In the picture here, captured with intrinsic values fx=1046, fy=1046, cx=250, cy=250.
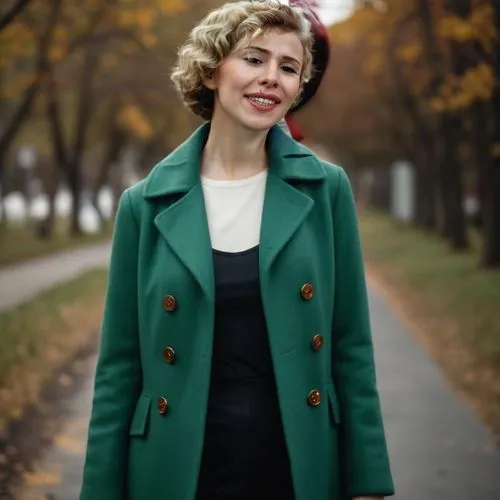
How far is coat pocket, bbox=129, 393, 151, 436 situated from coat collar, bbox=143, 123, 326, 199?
499mm

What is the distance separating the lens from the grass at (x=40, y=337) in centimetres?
786

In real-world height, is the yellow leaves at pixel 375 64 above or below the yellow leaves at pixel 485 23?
above

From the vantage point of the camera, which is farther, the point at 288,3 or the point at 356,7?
the point at 356,7

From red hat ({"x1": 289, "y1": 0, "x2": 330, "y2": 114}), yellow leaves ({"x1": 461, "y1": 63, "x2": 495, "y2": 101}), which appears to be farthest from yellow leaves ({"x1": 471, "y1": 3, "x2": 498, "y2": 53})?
red hat ({"x1": 289, "y1": 0, "x2": 330, "y2": 114})

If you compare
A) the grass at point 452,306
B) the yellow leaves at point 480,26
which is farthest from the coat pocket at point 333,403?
the yellow leaves at point 480,26

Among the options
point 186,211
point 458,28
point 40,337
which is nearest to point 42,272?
point 40,337

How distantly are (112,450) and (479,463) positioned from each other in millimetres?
3889

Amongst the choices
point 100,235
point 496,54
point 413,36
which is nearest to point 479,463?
point 496,54

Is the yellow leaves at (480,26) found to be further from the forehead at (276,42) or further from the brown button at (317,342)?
the brown button at (317,342)

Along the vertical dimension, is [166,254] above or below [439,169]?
below

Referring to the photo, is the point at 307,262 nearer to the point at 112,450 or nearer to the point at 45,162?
the point at 112,450

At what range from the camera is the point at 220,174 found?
8.54ft

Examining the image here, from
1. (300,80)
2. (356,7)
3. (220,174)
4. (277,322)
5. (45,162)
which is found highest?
(45,162)

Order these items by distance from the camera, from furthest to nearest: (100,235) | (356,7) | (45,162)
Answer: (45,162), (100,235), (356,7)
